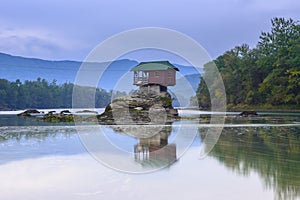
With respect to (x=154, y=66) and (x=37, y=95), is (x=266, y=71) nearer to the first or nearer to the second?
(x=154, y=66)

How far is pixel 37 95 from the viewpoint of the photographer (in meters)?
90.1

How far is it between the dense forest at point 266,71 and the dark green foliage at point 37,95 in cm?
2793

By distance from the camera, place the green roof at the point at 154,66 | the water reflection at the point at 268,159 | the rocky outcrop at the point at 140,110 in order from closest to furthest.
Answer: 1. the water reflection at the point at 268,159
2. the rocky outcrop at the point at 140,110
3. the green roof at the point at 154,66

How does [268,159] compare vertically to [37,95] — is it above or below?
below

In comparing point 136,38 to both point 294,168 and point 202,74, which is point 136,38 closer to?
point 294,168

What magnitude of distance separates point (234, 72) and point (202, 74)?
10.6 metres

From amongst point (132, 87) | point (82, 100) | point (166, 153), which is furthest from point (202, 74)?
point (166, 153)

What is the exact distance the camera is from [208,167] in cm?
891

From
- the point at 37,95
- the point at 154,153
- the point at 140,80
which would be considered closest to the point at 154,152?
the point at 154,153

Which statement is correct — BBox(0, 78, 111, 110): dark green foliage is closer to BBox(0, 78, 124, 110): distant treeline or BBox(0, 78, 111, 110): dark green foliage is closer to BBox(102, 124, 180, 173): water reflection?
BBox(0, 78, 124, 110): distant treeline

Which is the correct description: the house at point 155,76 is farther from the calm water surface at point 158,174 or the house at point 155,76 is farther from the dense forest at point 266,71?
the calm water surface at point 158,174

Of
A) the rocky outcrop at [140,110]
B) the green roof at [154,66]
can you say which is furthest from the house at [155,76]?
the rocky outcrop at [140,110]

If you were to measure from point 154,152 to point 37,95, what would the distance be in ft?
273

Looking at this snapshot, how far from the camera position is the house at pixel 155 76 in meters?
34.6
